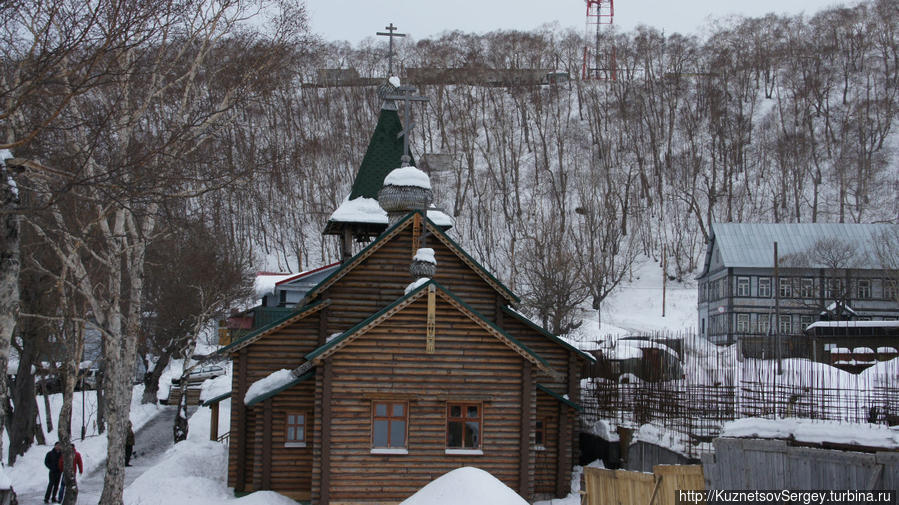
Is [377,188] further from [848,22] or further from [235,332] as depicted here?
[848,22]

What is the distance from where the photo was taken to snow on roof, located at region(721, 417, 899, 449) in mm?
14125

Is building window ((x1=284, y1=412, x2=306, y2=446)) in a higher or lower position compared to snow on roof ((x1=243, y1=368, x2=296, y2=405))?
lower

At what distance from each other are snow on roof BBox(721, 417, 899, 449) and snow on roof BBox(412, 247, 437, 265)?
329 inches

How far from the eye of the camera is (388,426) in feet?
61.3

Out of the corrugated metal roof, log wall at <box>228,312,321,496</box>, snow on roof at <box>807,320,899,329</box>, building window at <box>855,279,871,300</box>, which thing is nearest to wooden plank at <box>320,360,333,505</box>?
log wall at <box>228,312,321,496</box>

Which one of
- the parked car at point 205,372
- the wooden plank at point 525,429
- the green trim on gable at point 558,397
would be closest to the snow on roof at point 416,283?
the wooden plank at point 525,429

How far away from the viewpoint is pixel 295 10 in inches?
680

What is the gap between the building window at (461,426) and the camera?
18.9 metres

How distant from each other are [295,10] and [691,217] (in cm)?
5638

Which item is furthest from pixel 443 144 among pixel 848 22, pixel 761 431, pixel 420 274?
pixel 761 431

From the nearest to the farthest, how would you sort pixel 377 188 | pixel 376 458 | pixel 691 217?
pixel 376 458 → pixel 377 188 → pixel 691 217

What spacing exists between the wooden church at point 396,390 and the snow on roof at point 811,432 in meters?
5.42

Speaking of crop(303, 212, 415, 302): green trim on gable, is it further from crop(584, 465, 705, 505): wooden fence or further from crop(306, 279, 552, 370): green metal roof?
crop(584, 465, 705, 505): wooden fence

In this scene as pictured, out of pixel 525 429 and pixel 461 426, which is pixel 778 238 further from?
pixel 461 426
